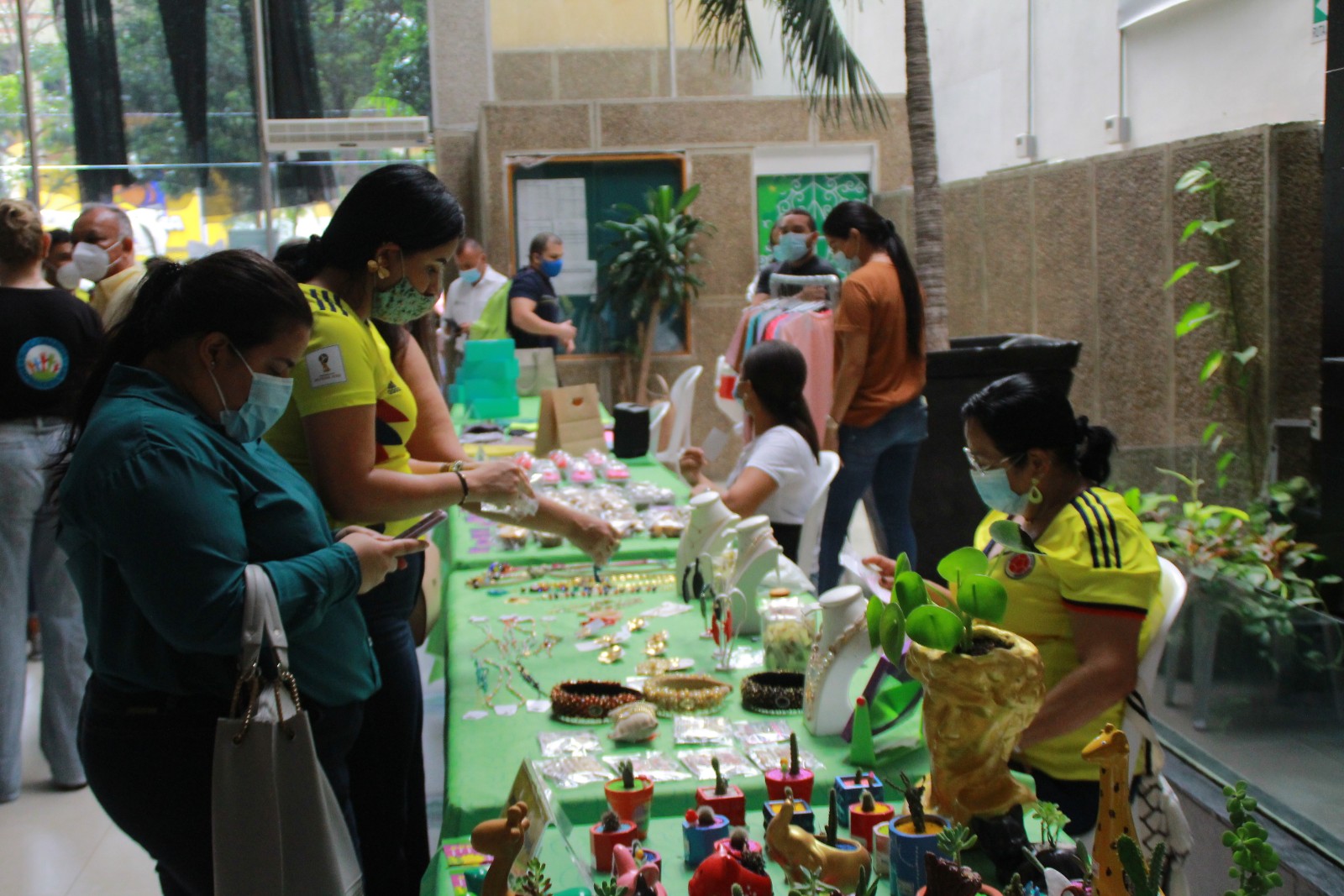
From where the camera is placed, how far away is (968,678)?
1322 mm

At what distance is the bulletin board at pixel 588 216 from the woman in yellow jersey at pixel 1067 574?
19.2ft

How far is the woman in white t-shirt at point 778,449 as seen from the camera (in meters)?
3.19

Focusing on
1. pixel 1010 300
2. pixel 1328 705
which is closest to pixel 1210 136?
pixel 1010 300

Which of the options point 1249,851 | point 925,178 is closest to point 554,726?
point 1249,851

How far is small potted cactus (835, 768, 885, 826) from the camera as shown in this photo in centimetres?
152

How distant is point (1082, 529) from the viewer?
181 centimetres

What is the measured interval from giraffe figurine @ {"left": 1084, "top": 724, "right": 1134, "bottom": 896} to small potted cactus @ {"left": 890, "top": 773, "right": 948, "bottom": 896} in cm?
17

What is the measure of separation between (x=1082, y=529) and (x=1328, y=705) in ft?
3.56

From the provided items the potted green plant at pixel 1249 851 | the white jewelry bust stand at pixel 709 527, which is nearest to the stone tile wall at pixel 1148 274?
the white jewelry bust stand at pixel 709 527

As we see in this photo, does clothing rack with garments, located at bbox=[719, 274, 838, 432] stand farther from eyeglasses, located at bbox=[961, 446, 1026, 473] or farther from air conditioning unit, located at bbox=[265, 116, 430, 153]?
eyeglasses, located at bbox=[961, 446, 1026, 473]

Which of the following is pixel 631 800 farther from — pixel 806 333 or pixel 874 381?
pixel 806 333

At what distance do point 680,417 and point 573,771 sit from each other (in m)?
4.09

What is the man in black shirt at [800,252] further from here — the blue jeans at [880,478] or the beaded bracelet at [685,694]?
the beaded bracelet at [685,694]

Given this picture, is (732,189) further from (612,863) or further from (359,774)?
(612,863)
